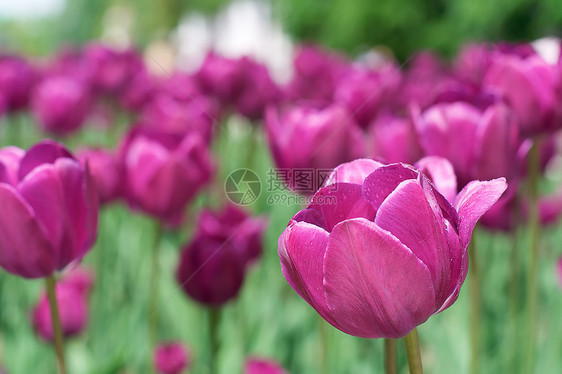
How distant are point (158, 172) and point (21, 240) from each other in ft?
1.31

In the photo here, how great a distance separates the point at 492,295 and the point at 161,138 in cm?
100

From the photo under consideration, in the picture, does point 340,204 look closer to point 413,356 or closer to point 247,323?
point 413,356

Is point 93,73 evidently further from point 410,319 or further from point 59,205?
point 410,319

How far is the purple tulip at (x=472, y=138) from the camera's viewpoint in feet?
2.25

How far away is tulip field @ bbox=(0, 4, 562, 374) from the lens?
0.38 meters

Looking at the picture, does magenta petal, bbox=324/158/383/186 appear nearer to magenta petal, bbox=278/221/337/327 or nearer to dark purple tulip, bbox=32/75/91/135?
magenta petal, bbox=278/221/337/327

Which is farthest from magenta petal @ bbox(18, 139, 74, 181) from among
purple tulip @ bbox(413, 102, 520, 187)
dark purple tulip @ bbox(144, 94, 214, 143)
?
dark purple tulip @ bbox(144, 94, 214, 143)

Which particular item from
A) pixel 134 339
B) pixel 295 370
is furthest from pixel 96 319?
pixel 295 370

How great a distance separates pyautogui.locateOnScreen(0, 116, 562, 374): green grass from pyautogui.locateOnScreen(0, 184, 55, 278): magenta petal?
37cm

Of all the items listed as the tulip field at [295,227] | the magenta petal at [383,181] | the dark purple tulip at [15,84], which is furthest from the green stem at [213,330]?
the dark purple tulip at [15,84]

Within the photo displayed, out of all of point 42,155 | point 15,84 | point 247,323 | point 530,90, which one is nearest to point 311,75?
point 15,84

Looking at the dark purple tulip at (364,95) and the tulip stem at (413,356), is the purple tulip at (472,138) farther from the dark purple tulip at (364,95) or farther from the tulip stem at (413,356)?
the dark purple tulip at (364,95)

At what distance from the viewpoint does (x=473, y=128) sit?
0.71 meters

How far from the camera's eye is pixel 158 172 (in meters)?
0.93
